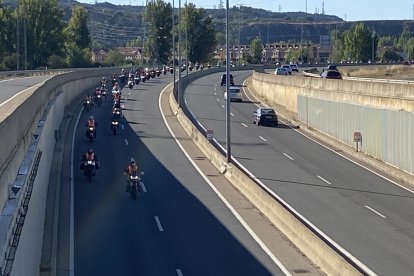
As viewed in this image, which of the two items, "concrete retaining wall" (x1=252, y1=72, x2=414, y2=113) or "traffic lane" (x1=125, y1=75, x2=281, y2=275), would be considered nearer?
"traffic lane" (x1=125, y1=75, x2=281, y2=275)

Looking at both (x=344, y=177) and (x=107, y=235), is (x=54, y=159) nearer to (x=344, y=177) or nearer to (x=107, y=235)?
(x=344, y=177)

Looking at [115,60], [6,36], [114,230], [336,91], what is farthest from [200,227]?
[115,60]

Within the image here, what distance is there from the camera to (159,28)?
15975cm

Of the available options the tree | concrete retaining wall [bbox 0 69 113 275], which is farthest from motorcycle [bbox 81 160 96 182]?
the tree

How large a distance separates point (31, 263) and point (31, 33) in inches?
4435

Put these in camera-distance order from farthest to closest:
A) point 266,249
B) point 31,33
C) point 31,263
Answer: point 31,33
point 266,249
point 31,263

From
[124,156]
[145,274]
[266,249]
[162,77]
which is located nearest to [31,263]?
[145,274]

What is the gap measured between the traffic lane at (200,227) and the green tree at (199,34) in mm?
119802

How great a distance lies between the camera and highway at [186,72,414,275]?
950 inches

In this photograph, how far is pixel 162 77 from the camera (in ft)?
347

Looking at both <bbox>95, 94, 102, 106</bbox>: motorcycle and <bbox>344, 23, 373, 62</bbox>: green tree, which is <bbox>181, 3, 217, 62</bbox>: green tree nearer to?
<bbox>344, 23, 373, 62</bbox>: green tree

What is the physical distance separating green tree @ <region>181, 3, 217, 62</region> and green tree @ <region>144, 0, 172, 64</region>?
2673mm

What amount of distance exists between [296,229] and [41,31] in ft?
357

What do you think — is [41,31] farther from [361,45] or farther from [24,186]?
[24,186]
